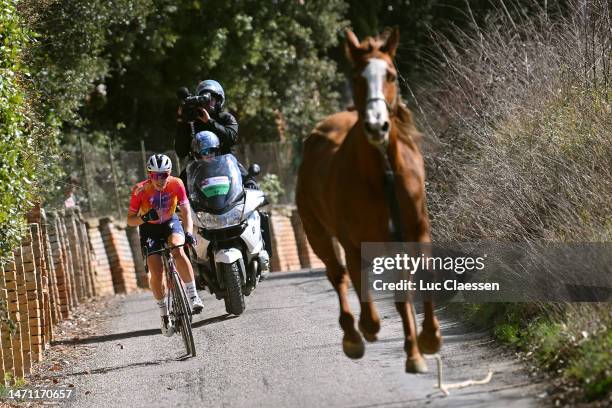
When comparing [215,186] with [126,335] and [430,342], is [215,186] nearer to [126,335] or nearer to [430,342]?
[126,335]

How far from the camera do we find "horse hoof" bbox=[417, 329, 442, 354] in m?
9.02

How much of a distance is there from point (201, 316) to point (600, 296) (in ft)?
26.0

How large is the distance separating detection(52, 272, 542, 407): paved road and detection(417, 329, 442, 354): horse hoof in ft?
1.18

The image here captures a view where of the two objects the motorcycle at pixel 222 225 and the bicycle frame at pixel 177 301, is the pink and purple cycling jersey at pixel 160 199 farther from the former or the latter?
the motorcycle at pixel 222 225

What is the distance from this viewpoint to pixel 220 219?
15117 millimetres

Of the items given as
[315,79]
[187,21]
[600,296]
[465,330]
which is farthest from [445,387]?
[315,79]

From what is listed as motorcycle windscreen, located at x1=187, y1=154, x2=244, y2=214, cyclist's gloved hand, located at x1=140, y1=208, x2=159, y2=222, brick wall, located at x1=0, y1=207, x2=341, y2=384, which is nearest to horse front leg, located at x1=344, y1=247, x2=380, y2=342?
brick wall, located at x1=0, y1=207, x2=341, y2=384

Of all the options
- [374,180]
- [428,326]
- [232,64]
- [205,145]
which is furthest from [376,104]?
[232,64]

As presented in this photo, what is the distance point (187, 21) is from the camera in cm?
3164

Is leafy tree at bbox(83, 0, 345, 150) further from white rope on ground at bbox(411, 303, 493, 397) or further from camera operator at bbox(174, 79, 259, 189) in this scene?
white rope on ground at bbox(411, 303, 493, 397)

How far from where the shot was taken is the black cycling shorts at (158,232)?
1392 centimetres

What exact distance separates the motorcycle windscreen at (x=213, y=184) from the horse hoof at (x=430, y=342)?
6.40 m

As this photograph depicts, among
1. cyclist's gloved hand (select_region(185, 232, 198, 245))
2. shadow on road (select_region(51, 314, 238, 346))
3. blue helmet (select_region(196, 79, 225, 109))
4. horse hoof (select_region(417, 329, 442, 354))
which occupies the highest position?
blue helmet (select_region(196, 79, 225, 109))

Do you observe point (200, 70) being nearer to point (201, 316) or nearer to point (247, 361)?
point (201, 316)
